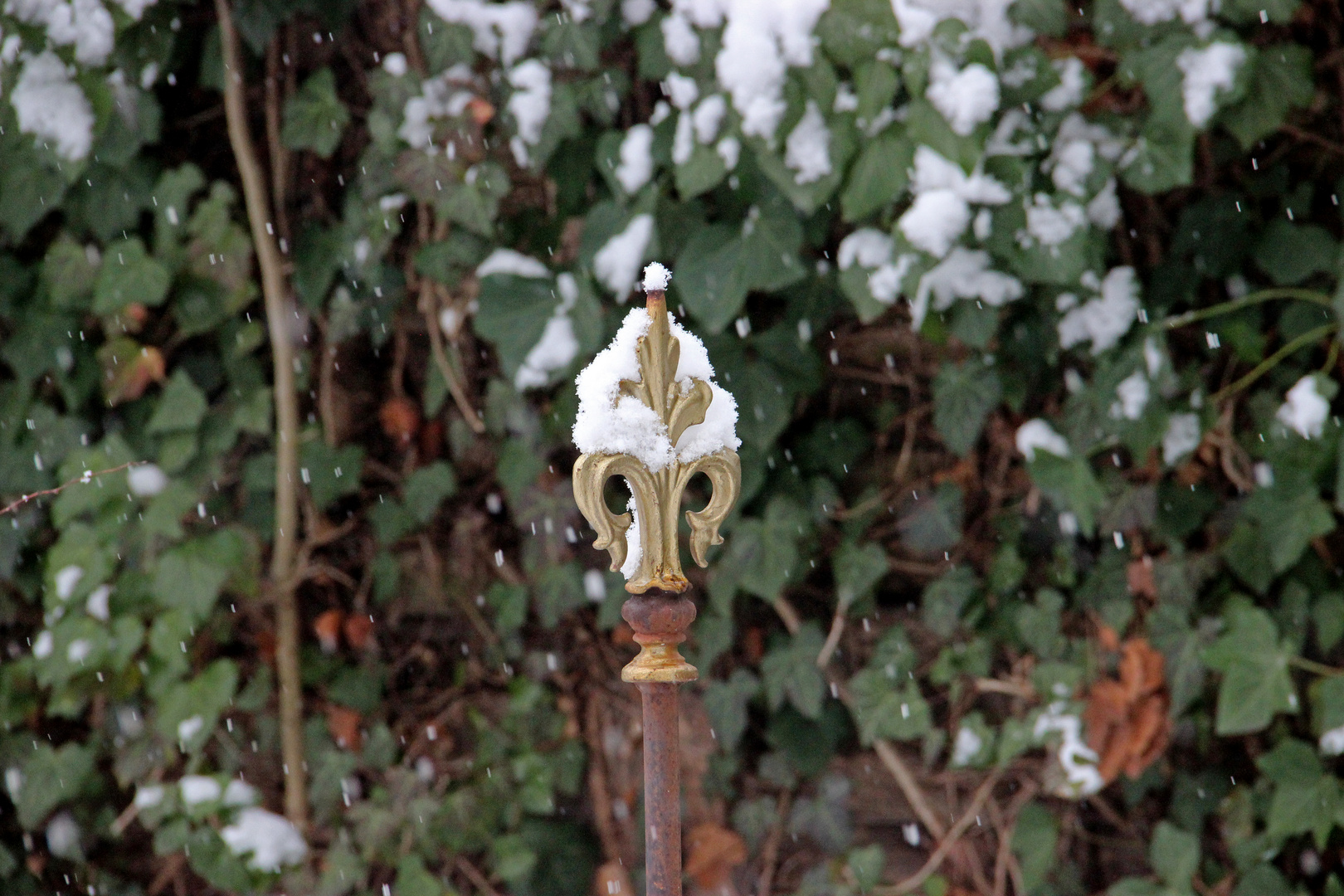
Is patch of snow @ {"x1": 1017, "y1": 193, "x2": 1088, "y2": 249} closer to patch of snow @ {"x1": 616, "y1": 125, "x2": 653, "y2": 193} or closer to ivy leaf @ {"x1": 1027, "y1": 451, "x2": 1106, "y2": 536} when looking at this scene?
ivy leaf @ {"x1": 1027, "y1": 451, "x2": 1106, "y2": 536}

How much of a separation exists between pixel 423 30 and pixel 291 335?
673 mm

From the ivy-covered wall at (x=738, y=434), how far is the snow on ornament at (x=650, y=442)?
0.96 metres

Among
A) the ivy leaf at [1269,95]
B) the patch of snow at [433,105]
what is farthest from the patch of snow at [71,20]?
the ivy leaf at [1269,95]

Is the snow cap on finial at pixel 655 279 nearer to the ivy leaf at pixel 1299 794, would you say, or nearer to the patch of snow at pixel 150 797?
the ivy leaf at pixel 1299 794

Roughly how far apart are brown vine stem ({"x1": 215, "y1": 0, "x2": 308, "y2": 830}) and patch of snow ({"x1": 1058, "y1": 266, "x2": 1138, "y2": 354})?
1503 millimetres

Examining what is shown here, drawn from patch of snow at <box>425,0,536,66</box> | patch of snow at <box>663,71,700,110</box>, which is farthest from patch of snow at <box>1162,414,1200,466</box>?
patch of snow at <box>425,0,536,66</box>

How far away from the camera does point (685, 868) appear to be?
230 cm

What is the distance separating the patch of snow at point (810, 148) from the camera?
1766 mm

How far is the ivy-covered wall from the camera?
6.06ft

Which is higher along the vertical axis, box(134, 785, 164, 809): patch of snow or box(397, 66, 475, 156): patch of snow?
box(397, 66, 475, 156): patch of snow

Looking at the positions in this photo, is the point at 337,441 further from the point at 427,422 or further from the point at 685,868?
the point at 685,868

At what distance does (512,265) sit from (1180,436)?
1148 mm

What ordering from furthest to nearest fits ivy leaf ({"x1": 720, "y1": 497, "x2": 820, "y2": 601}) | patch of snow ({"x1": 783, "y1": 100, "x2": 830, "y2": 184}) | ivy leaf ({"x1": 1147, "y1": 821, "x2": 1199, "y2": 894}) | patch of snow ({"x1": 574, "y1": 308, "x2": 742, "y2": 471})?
ivy leaf ({"x1": 720, "y1": 497, "x2": 820, "y2": 601})
ivy leaf ({"x1": 1147, "y1": 821, "x2": 1199, "y2": 894})
patch of snow ({"x1": 783, "y1": 100, "x2": 830, "y2": 184})
patch of snow ({"x1": 574, "y1": 308, "x2": 742, "y2": 471})

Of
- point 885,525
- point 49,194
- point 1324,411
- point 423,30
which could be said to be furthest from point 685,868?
point 49,194
